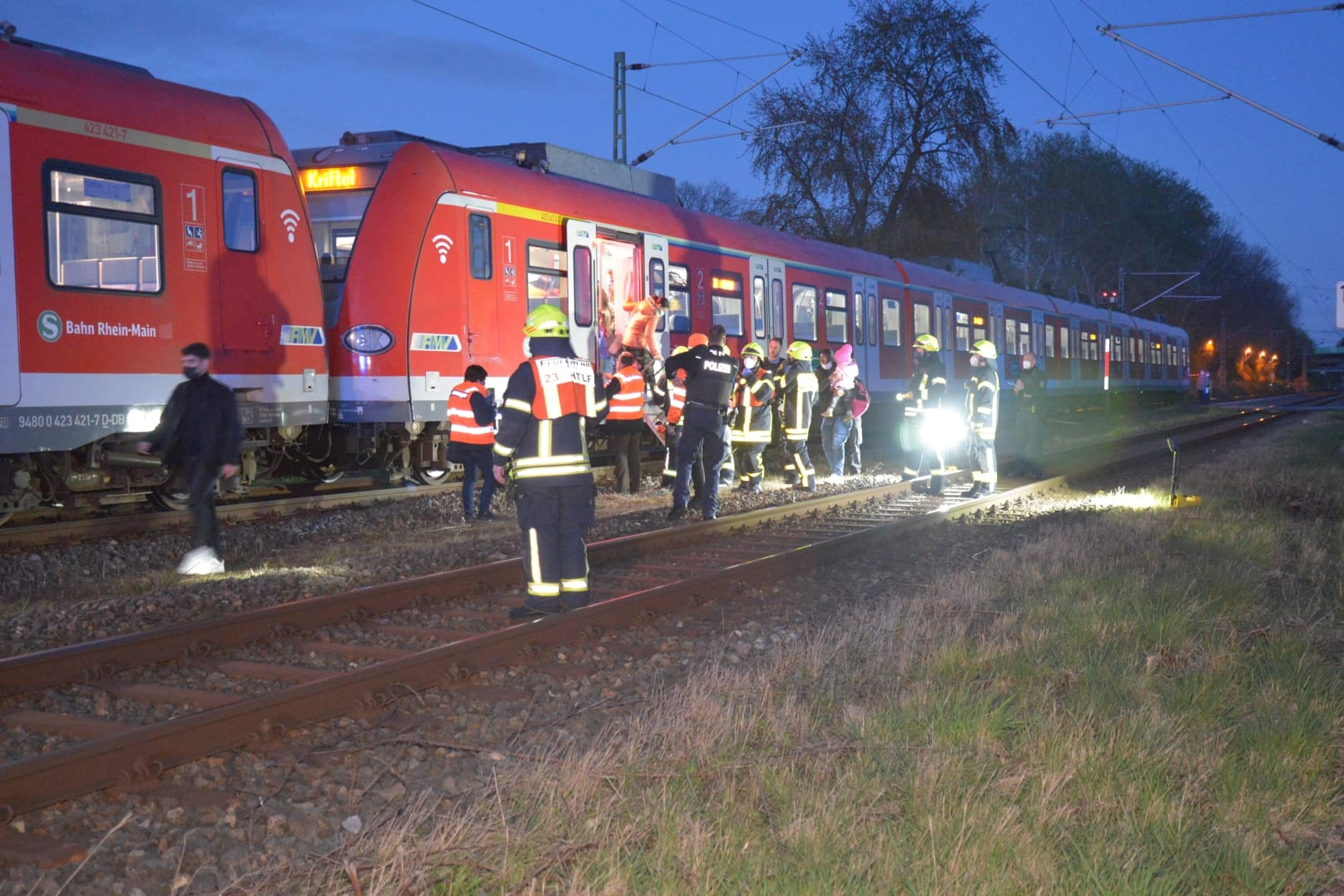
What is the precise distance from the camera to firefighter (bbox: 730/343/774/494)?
14.7 metres

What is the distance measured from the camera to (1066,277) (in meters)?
65.3

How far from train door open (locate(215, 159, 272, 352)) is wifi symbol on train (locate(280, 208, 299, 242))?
0.04ft

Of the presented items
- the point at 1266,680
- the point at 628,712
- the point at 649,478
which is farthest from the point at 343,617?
the point at 649,478

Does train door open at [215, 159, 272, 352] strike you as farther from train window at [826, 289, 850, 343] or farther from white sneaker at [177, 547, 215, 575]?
train window at [826, 289, 850, 343]

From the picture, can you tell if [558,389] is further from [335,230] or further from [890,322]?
[890,322]

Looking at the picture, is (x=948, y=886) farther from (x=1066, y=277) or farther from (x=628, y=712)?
(x=1066, y=277)

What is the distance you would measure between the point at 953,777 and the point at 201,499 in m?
6.53

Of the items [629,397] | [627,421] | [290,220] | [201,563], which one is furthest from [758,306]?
[201,563]

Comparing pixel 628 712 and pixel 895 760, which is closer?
pixel 895 760

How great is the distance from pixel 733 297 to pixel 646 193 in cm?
197

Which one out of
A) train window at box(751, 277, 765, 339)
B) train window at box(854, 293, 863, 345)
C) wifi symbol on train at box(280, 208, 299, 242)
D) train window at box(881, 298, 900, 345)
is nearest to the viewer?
wifi symbol on train at box(280, 208, 299, 242)

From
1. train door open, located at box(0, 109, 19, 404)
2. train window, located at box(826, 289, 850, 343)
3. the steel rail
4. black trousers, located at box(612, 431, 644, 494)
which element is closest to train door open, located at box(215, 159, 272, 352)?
train door open, located at box(0, 109, 19, 404)

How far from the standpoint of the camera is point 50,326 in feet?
31.7

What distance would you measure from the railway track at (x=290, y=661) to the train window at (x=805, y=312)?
10178 millimetres
